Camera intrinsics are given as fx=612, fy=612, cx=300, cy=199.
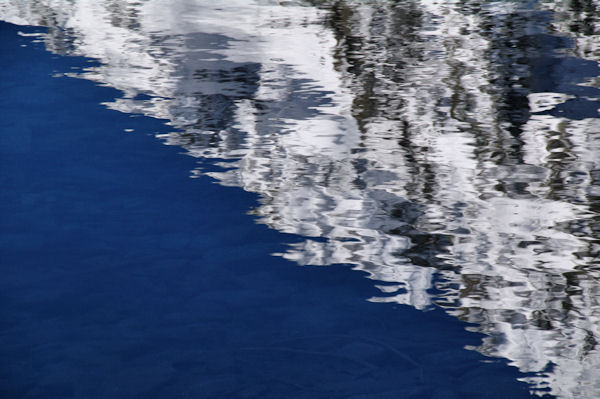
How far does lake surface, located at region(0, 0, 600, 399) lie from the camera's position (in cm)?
144

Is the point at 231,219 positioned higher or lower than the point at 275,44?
lower

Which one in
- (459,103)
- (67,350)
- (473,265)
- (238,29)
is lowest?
(67,350)

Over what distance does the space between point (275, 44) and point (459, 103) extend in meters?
1.56

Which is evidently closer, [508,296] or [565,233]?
[508,296]

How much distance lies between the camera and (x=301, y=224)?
202cm

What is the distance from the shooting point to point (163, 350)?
1.50 metres

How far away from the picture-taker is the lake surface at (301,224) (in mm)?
1439

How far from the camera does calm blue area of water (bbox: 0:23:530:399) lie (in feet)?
4.57

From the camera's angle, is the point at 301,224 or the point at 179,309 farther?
the point at 301,224

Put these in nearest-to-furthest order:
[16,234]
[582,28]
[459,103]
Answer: [16,234], [459,103], [582,28]

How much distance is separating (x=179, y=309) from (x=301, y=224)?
0.55 m

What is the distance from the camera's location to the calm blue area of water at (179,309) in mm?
1394

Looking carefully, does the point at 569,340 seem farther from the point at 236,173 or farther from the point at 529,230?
the point at 236,173

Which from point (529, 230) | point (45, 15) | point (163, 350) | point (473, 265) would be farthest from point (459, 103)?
point (45, 15)
